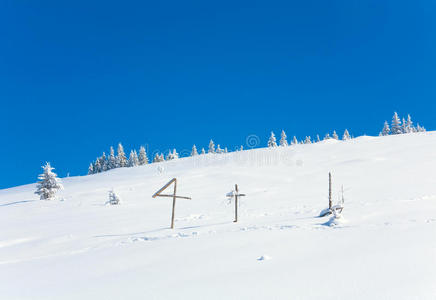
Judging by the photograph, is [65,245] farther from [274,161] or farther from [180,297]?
[274,161]

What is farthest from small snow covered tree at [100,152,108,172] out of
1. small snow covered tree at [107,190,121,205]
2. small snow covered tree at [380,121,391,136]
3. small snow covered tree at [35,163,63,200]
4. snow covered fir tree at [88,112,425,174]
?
small snow covered tree at [380,121,391,136]

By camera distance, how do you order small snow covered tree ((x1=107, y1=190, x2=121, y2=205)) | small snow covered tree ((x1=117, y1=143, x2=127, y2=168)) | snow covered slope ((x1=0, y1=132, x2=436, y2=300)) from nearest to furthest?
1. snow covered slope ((x1=0, y1=132, x2=436, y2=300))
2. small snow covered tree ((x1=107, y1=190, x2=121, y2=205))
3. small snow covered tree ((x1=117, y1=143, x2=127, y2=168))

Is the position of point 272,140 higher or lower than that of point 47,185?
higher

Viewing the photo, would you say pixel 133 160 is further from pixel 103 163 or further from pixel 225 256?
pixel 225 256

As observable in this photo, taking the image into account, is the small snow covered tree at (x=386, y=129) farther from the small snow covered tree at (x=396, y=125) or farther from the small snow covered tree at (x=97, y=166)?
the small snow covered tree at (x=97, y=166)

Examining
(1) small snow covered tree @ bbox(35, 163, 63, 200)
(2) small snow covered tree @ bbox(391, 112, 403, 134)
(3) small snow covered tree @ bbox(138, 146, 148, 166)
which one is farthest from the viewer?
(3) small snow covered tree @ bbox(138, 146, 148, 166)

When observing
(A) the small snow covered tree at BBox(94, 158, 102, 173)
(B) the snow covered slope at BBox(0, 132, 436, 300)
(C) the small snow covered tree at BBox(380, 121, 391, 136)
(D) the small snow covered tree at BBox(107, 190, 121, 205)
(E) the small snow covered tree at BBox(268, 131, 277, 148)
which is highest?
(C) the small snow covered tree at BBox(380, 121, 391, 136)

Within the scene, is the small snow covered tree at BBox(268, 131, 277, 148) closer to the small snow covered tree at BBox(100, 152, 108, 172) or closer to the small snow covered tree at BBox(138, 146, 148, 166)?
the small snow covered tree at BBox(138, 146, 148, 166)

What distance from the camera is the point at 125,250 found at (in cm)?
901

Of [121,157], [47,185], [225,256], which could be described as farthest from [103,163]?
[225,256]

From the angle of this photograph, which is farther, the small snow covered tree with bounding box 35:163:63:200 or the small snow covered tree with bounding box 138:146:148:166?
the small snow covered tree with bounding box 138:146:148:166

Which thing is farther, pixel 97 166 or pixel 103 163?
pixel 97 166

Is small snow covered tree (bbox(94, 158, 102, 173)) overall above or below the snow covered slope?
above

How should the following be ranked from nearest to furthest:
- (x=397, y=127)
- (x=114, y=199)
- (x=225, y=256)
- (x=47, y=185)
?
(x=225, y=256) → (x=114, y=199) → (x=47, y=185) → (x=397, y=127)
